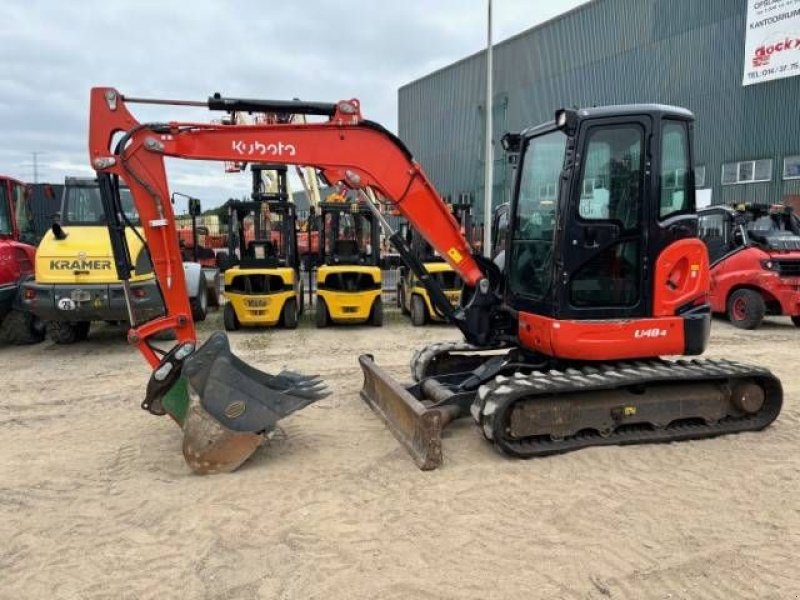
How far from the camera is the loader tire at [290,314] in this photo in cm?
1117

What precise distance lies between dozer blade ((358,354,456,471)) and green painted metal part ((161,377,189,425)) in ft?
5.50

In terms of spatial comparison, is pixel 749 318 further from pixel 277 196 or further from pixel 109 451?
pixel 109 451

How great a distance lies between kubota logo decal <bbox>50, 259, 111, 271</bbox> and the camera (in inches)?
347

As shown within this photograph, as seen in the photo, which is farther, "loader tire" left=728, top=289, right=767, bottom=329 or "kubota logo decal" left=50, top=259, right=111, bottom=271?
"loader tire" left=728, top=289, right=767, bottom=329

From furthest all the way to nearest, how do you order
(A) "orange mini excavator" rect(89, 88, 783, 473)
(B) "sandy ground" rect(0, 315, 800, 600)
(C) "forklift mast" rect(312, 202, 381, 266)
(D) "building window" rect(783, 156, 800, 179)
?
(D) "building window" rect(783, 156, 800, 179) < (C) "forklift mast" rect(312, 202, 381, 266) < (A) "orange mini excavator" rect(89, 88, 783, 473) < (B) "sandy ground" rect(0, 315, 800, 600)

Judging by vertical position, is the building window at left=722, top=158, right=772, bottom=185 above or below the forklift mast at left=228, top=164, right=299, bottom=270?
above

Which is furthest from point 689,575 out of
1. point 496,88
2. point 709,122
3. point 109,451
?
point 496,88

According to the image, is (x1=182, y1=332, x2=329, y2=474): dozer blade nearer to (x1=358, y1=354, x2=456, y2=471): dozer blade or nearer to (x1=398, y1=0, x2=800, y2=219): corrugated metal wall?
(x1=358, y1=354, x2=456, y2=471): dozer blade

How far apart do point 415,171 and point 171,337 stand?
6.10 meters

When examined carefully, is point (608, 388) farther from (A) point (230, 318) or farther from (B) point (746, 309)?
(B) point (746, 309)

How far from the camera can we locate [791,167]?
1941cm

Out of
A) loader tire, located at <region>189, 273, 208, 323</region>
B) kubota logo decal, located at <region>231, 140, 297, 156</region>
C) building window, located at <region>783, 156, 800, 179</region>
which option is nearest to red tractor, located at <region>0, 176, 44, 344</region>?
loader tire, located at <region>189, 273, 208, 323</region>

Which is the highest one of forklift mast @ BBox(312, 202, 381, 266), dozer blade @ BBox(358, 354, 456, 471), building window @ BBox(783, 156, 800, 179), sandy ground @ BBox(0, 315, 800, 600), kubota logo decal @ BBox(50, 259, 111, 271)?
building window @ BBox(783, 156, 800, 179)

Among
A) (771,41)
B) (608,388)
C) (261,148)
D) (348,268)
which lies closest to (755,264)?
(348,268)
